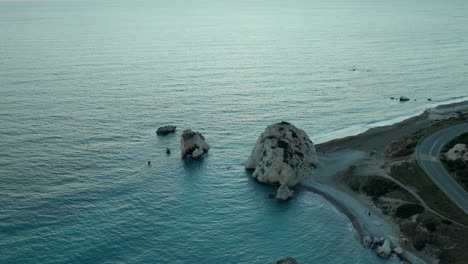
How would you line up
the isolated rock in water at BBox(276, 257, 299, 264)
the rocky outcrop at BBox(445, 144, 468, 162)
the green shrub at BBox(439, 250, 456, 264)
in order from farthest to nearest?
the rocky outcrop at BBox(445, 144, 468, 162) → the green shrub at BBox(439, 250, 456, 264) → the isolated rock in water at BBox(276, 257, 299, 264)

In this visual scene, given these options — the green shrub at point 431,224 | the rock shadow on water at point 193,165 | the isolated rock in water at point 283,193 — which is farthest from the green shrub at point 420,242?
the rock shadow on water at point 193,165

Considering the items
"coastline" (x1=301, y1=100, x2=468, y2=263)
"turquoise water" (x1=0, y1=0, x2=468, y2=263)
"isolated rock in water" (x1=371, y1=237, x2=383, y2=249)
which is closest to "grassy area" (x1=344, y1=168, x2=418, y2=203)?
"coastline" (x1=301, y1=100, x2=468, y2=263)

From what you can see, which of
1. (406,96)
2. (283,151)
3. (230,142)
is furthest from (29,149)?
(406,96)

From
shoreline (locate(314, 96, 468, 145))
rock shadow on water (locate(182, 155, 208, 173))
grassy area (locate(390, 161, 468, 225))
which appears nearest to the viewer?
grassy area (locate(390, 161, 468, 225))

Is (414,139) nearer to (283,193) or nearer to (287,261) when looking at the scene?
(283,193)

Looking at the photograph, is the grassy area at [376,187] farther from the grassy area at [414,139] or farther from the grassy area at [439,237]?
the grassy area at [414,139]

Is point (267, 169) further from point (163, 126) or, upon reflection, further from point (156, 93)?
point (156, 93)

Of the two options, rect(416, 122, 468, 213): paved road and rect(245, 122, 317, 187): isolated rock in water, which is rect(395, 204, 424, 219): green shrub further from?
rect(245, 122, 317, 187): isolated rock in water
